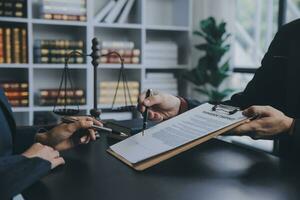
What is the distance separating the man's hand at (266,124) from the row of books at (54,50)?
2400 millimetres

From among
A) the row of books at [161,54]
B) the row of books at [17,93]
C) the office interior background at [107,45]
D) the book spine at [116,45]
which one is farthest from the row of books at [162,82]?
the row of books at [17,93]

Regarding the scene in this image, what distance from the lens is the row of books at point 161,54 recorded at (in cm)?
359

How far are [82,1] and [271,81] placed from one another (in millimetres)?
2077

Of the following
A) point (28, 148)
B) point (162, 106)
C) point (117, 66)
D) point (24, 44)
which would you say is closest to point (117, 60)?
point (117, 66)

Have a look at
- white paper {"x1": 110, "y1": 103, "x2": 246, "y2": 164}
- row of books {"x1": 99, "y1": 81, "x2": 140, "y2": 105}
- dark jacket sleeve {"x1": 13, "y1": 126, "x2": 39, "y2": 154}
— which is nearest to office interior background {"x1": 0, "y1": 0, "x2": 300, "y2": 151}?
row of books {"x1": 99, "y1": 81, "x2": 140, "y2": 105}

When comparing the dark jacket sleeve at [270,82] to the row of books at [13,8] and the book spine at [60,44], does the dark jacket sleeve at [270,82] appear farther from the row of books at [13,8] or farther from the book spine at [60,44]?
the row of books at [13,8]

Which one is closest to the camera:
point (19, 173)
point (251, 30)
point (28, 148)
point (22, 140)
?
point (19, 173)

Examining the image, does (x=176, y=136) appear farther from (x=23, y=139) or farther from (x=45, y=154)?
(x=23, y=139)

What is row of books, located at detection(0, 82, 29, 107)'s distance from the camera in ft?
10.1

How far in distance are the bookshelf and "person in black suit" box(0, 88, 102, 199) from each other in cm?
186

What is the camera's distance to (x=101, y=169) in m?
0.97

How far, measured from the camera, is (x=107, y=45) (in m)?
3.40

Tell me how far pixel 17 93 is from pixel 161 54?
1.35 m

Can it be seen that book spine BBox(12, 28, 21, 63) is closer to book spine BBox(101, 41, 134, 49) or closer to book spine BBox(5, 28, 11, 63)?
book spine BBox(5, 28, 11, 63)
